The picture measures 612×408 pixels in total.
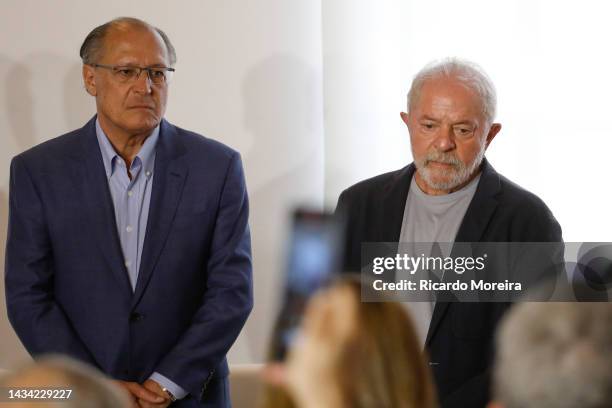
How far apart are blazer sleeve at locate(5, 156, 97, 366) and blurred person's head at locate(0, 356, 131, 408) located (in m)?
1.66

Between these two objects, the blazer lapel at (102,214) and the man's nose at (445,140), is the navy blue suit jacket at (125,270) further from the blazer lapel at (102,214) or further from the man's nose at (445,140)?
the man's nose at (445,140)

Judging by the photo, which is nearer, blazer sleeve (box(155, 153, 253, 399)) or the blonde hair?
the blonde hair

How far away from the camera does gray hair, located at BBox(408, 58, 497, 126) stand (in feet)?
8.00

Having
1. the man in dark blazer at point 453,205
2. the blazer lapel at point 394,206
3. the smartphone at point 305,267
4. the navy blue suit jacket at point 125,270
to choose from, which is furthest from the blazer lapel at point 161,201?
the blazer lapel at point 394,206

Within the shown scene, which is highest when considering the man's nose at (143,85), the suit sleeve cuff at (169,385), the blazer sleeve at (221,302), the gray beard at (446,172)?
the man's nose at (143,85)

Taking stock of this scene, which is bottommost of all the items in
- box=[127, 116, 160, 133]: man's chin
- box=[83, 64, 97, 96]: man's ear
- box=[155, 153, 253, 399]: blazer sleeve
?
box=[155, 153, 253, 399]: blazer sleeve

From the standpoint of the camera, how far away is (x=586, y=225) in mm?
3787

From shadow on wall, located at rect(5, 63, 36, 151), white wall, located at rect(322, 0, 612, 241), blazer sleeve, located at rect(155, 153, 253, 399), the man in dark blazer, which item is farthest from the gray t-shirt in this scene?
shadow on wall, located at rect(5, 63, 36, 151)

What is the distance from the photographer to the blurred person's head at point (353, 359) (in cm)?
90

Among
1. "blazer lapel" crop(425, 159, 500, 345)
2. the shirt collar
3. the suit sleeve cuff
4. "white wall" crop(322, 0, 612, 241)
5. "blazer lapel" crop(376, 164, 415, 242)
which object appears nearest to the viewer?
"blazer lapel" crop(425, 159, 500, 345)

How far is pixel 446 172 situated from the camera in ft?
7.73

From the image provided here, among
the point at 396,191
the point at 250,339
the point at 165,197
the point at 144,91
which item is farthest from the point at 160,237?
the point at 250,339

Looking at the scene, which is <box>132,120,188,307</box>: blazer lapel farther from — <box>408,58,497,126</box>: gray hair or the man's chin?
<box>408,58,497,126</box>: gray hair

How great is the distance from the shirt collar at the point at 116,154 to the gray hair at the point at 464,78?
724mm
